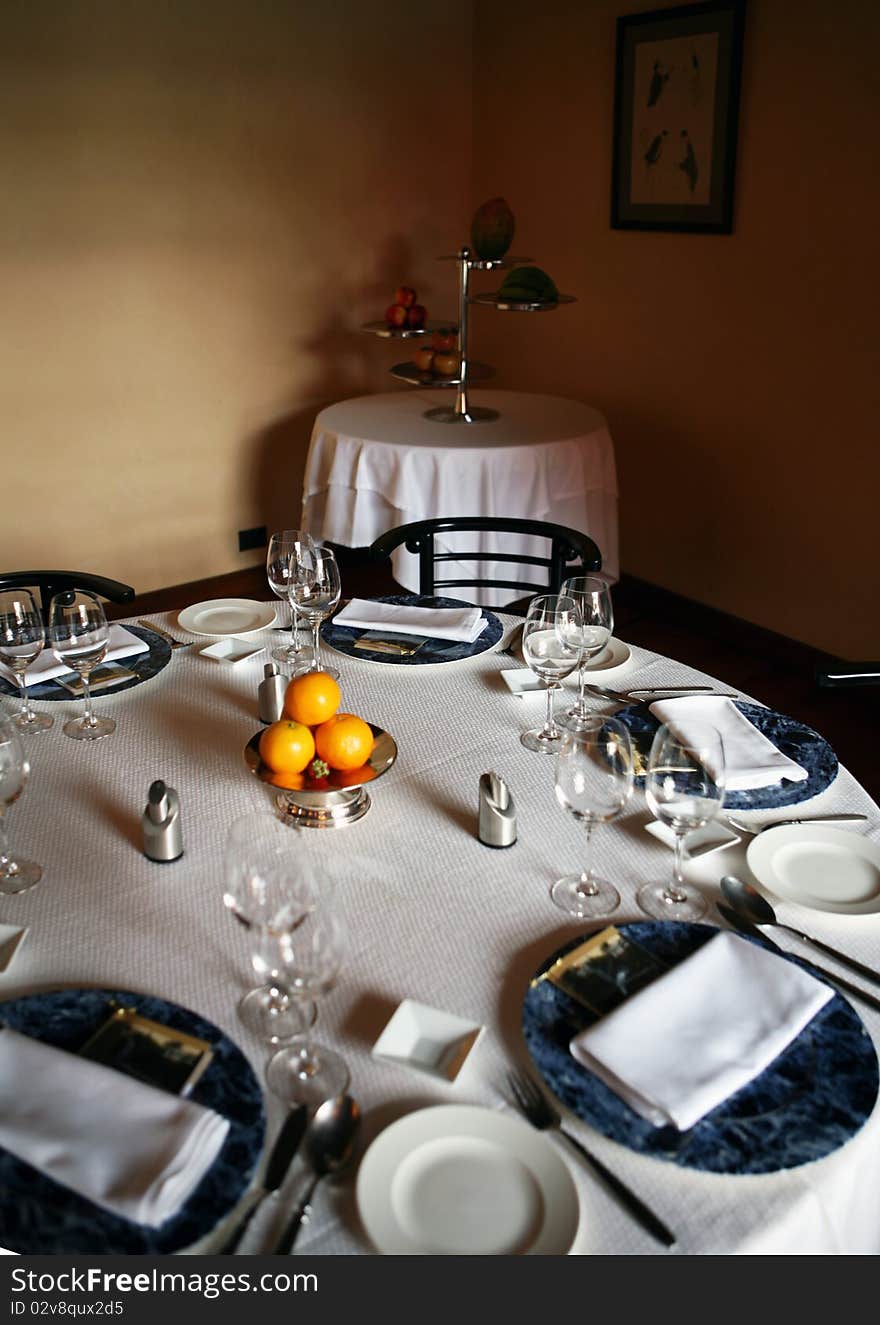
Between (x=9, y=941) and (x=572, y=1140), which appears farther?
(x=9, y=941)

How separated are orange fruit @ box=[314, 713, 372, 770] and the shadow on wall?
120 inches

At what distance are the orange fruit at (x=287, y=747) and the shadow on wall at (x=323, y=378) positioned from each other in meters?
3.04

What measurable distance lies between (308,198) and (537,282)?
128 centimetres

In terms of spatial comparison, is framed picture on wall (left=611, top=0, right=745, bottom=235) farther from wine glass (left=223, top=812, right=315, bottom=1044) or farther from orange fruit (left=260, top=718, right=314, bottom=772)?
wine glass (left=223, top=812, right=315, bottom=1044)

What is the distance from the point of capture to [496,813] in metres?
1.19

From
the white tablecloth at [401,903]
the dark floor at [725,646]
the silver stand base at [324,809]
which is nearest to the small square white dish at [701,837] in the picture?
the white tablecloth at [401,903]

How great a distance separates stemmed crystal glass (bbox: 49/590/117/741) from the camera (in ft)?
4.72

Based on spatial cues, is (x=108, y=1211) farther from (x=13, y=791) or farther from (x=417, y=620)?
(x=417, y=620)

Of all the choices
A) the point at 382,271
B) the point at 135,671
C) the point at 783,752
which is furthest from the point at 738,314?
the point at 135,671

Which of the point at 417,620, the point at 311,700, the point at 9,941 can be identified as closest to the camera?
the point at 9,941

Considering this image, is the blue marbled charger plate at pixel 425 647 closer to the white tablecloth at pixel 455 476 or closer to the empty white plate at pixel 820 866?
the empty white plate at pixel 820 866

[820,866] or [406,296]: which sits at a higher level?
[406,296]

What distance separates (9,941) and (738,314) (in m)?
3.01

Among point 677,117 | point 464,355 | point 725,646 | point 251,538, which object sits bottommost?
point 725,646
